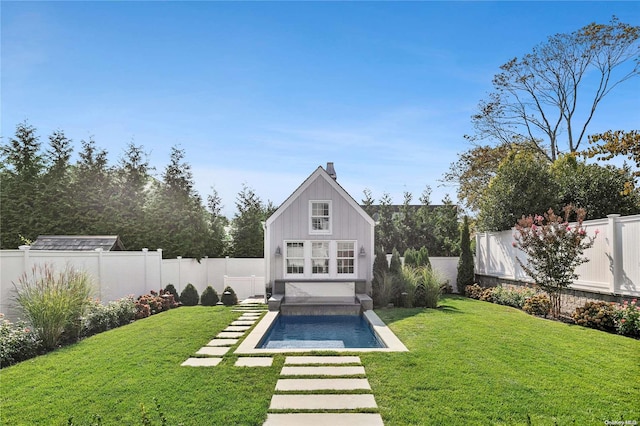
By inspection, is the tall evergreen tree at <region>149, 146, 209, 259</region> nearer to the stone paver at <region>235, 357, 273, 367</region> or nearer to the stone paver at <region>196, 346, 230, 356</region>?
the stone paver at <region>196, 346, 230, 356</region>

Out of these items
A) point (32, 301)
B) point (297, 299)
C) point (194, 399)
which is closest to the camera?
point (194, 399)

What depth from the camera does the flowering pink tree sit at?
10.0 metres

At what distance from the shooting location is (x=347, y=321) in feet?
40.3

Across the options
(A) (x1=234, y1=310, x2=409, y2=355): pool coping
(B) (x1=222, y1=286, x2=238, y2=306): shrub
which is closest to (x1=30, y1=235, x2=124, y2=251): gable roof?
(B) (x1=222, y1=286, x2=238, y2=306): shrub

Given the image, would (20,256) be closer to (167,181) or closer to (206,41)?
(206,41)

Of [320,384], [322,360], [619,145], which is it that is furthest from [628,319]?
[320,384]

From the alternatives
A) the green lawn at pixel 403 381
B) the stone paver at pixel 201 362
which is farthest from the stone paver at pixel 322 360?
the stone paver at pixel 201 362

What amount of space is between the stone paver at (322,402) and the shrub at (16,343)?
473 centimetres

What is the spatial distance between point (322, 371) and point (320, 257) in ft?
27.7

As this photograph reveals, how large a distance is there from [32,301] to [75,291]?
Answer: 2.88 feet

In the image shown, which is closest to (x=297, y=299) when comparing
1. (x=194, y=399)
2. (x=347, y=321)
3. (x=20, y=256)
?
(x=347, y=321)

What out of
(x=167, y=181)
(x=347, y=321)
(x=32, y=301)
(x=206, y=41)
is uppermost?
(x=206, y=41)

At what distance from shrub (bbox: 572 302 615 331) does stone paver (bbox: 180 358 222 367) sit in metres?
8.11

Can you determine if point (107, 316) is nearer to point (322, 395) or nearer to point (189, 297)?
point (189, 297)
